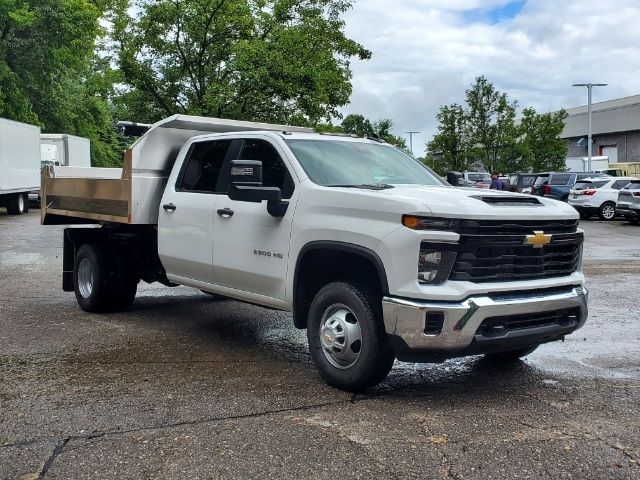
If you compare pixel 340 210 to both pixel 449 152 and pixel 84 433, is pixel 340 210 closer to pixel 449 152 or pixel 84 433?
pixel 84 433

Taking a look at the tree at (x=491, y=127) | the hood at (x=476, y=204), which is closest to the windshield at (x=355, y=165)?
the hood at (x=476, y=204)

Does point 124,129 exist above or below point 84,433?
above

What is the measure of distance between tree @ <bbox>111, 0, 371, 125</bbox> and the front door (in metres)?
16.9

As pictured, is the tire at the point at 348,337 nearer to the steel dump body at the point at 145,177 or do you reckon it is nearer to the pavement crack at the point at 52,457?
the pavement crack at the point at 52,457

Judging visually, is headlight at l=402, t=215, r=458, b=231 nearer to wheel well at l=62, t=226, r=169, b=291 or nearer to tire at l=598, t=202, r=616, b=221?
wheel well at l=62, t=226, r=169, b=291

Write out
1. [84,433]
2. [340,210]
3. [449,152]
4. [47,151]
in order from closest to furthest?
1. [84,433]
2. [340,210]
3. [47,151]
4. [449,152]

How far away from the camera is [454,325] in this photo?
4812 millimetres

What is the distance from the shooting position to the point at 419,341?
16.0 feet

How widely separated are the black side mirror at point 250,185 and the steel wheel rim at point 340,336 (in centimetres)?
99

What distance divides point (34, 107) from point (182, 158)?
1240 inches

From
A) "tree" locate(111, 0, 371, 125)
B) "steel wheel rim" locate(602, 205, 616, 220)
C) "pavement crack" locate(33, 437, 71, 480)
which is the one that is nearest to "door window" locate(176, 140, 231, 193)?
"pavement crack" locate(33, 437, 71, 480)

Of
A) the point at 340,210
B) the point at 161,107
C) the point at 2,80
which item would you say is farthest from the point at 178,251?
the point at 2,80

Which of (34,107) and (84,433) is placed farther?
(34,107)

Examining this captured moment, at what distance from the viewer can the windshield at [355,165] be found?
6.03m
